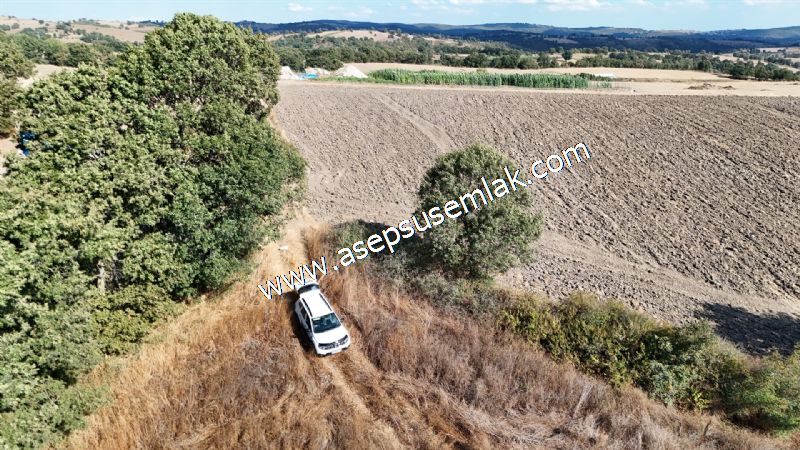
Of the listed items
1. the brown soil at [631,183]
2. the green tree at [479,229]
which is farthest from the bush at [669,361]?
the brown soil at [631,183]

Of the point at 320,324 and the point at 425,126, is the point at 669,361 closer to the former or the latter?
the point at 320,324

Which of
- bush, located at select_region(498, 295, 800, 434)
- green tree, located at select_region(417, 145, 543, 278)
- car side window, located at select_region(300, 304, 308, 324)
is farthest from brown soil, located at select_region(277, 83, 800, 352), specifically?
car side window, located at select_region(300, 304, 308, 324)

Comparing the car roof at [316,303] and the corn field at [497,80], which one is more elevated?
the corn field at [497,80]

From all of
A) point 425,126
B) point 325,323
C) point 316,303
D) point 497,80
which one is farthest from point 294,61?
point 325,323

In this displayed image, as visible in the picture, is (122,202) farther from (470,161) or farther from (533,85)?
(533,85)

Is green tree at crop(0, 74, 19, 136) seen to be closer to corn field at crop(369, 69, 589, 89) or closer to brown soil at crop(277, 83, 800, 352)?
brown soil at crop(277, 83, 800, 352)

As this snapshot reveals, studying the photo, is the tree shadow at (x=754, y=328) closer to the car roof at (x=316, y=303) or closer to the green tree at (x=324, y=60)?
the car roof at (x=316, y=303)
